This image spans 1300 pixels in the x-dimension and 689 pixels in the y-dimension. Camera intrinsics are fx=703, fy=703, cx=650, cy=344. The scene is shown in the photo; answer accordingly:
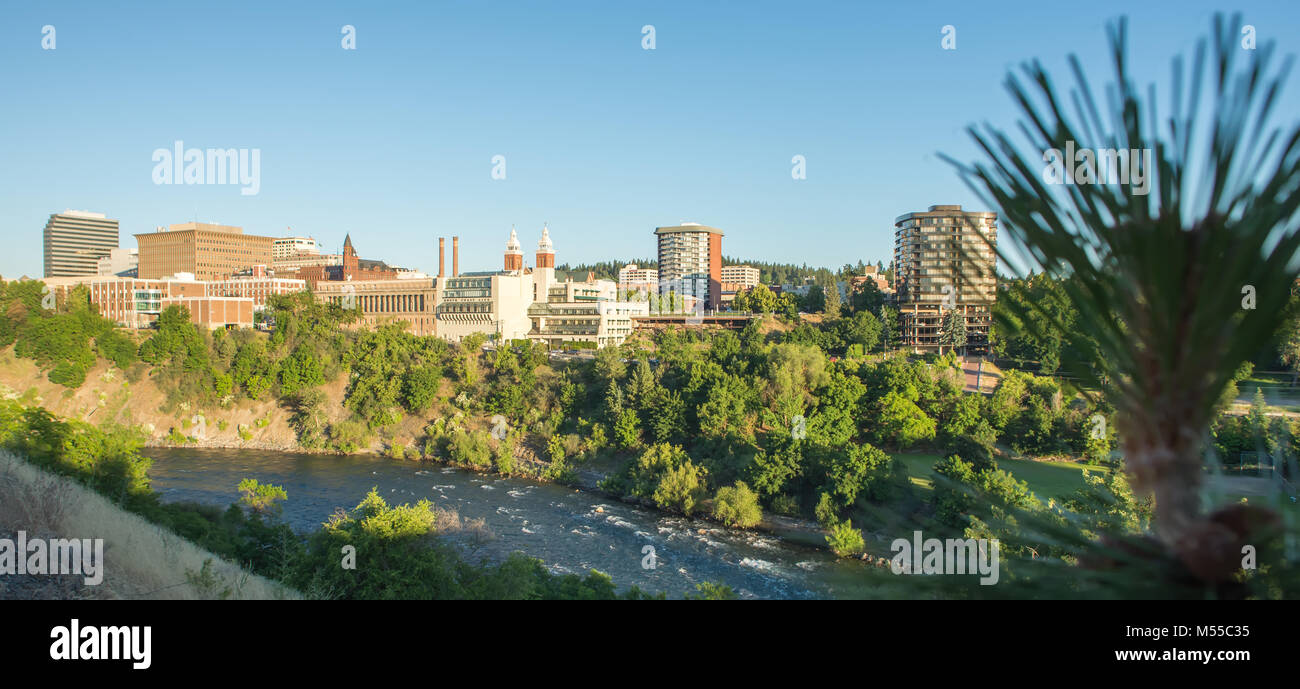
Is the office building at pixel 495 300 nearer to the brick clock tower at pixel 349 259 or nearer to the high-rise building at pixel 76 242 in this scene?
the brick clock tower at pixel 349 259

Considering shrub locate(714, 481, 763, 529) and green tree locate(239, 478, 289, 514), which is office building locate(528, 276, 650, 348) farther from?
green tree locate(239, 478, 289, 514)

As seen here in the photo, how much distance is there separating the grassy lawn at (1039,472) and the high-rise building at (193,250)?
60.8 m

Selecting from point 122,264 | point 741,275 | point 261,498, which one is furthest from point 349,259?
point 741,275

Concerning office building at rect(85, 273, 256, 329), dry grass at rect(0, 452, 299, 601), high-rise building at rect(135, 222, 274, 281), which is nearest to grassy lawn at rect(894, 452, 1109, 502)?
dry grass at rect(0, 452, 299, 601)

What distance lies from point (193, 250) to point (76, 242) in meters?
30.3

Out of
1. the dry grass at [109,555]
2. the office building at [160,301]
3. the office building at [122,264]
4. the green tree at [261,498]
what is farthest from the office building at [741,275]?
the dry grass at [109,555]

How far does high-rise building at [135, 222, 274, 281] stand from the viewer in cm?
6162

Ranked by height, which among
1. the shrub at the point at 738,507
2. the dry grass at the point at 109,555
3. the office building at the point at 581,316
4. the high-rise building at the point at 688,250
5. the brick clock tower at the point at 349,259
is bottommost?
the shrub at the point at 738,507

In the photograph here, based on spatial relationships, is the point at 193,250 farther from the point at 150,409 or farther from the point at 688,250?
the point at 688,250

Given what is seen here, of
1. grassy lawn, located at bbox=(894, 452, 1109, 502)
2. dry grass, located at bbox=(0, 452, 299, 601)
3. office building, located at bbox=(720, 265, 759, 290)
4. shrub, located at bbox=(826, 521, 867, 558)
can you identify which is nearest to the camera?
dry grass, located at bbox=(0, 452, 299, 601)

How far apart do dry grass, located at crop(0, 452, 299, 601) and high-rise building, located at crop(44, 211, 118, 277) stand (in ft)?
288

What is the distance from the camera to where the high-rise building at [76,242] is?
76438 mm
